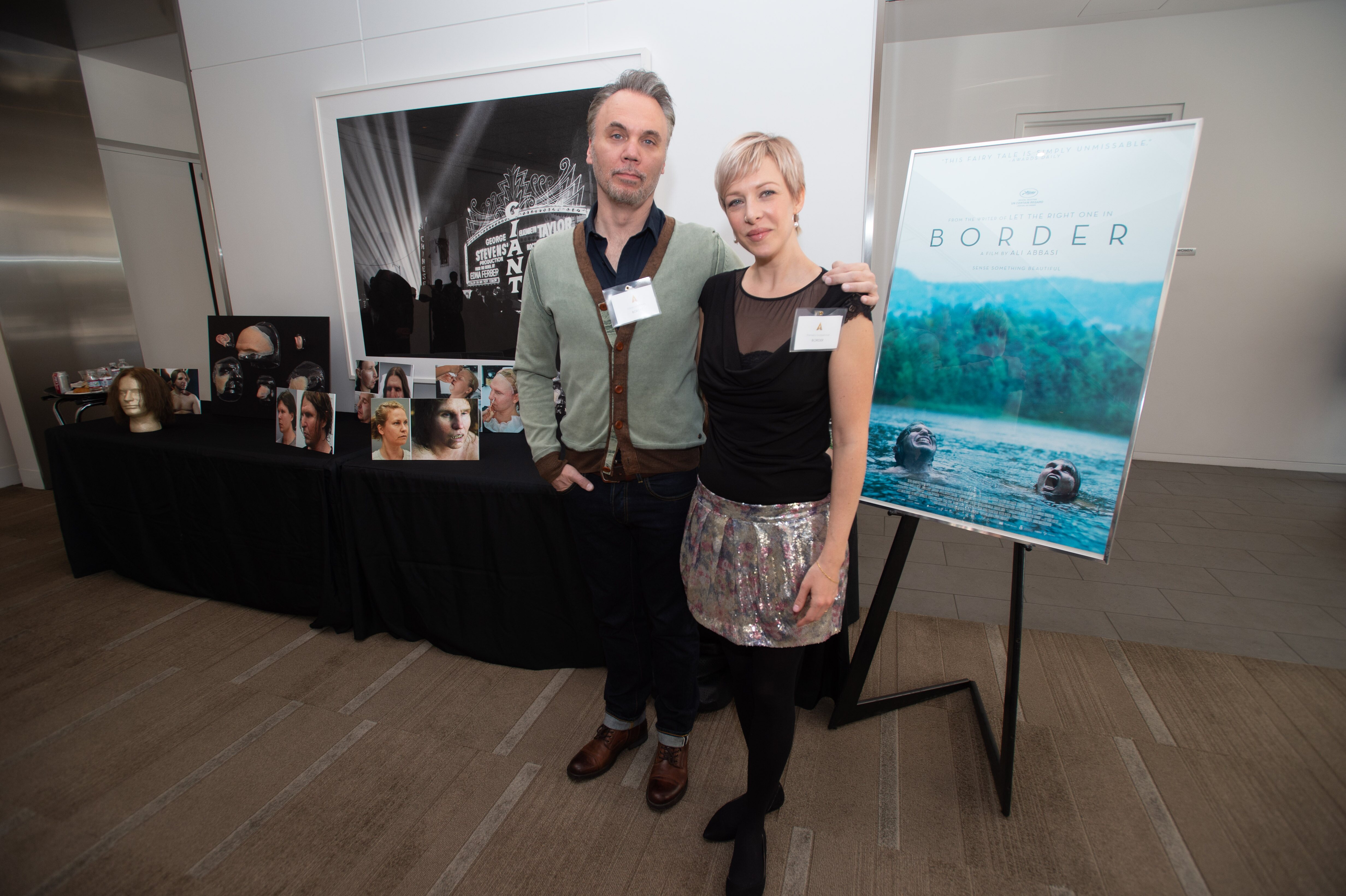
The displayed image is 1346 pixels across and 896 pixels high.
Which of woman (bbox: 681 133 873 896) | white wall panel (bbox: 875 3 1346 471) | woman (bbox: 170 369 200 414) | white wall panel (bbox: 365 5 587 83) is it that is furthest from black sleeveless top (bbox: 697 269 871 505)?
white wall panel (bbox: 875 3 1346 471)

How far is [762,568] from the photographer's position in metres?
1.16

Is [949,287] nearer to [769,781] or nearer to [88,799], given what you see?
[769,781]

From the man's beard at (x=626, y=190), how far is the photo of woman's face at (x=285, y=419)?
170 centimetres

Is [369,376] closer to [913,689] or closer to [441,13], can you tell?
[441,13]

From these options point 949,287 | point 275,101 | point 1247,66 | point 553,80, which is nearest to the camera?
point 949,287

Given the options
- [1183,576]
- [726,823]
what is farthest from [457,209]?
[1183,576]

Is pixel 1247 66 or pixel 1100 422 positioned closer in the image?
pixel 1100 422

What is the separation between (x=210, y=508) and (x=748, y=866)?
2368 mm

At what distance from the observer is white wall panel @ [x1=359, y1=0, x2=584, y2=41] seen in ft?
6.81

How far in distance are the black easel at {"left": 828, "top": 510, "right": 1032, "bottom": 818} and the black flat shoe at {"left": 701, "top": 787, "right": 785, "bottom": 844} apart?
1.47 ft

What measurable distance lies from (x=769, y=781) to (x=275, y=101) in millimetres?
3185

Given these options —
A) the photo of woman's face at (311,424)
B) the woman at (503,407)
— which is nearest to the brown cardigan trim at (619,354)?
the woman at (503,407)

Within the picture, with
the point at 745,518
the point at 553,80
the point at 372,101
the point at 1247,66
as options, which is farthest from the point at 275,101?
the point at 1247,66

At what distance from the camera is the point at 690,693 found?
1.58 metres
